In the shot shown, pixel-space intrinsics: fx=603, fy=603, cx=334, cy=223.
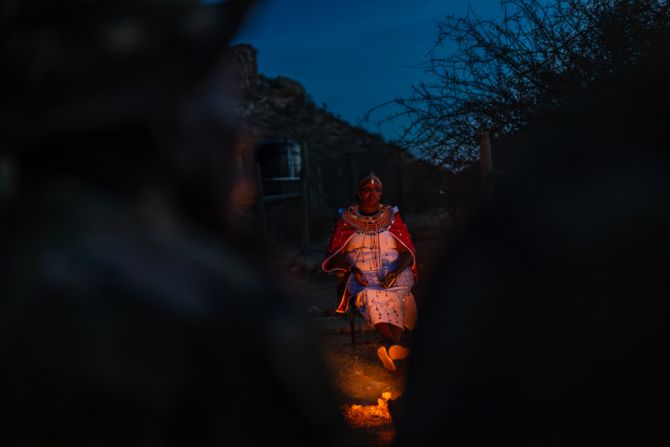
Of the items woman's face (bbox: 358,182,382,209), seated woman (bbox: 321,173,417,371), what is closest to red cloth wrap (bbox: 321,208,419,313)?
seated woman (bbox: 321,173,417,371)

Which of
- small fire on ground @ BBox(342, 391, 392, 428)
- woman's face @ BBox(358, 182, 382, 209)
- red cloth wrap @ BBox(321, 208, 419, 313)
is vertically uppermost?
woman's face @ BBox(358, 182, 382, 209)

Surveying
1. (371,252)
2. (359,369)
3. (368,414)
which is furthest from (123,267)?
(371,252)

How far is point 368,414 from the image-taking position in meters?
4.34

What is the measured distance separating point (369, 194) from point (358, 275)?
2.70ft

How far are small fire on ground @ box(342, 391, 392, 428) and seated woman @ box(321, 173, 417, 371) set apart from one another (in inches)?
52.3

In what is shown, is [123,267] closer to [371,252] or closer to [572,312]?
[572,312]

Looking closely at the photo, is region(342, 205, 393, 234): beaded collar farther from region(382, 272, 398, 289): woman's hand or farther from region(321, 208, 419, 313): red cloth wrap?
region(382, 272, 398, 289): woman's hand

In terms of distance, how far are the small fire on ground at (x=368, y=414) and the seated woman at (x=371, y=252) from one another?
4.36 feet

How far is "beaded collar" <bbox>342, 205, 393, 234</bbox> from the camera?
6.07 metres

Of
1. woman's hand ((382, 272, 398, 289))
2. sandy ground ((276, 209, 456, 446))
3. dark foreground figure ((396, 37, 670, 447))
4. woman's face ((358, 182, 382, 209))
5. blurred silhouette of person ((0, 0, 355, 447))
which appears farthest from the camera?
woman's face ((358, 182, 382, 209))

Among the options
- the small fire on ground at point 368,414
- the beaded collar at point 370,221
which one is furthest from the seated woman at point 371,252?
the small fire on ground at point 368,414

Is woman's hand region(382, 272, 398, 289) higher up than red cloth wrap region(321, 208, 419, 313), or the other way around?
red cloth wrap region(321, 208, 419, 313)

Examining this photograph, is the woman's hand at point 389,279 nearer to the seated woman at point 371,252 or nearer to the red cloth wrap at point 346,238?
the seated woman at point 371,252

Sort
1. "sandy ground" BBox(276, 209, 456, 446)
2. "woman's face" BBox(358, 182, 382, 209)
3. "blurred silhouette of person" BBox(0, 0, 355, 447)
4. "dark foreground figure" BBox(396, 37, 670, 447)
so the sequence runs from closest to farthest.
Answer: "blurred silhouette of person" BBox(0, 0, 355, 447)
"dark foreground figure" BBox(396, 37, 670, 447)
"sandy ground" BBox(276, 209, 456, 446)
"woman's face" BBox(358, 182, 382, 209)
